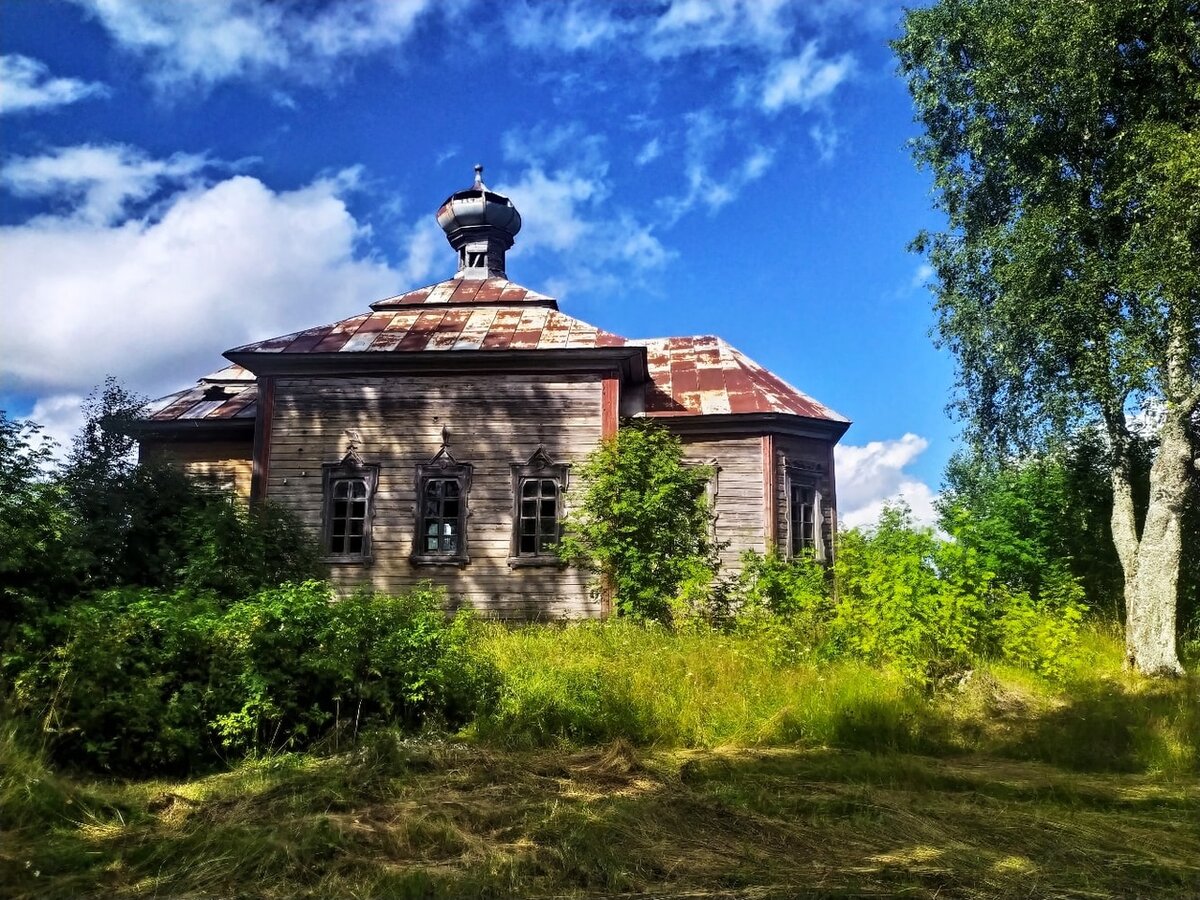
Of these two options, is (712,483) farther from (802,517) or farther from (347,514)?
(347,514)

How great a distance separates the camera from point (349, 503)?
14.7 m

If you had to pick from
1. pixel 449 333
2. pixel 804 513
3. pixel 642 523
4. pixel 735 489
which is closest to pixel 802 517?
pixel 804 513

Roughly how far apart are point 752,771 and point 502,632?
6.13 m

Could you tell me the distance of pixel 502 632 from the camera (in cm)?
1218

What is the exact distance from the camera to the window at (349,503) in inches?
572

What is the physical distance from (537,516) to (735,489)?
3.95 m

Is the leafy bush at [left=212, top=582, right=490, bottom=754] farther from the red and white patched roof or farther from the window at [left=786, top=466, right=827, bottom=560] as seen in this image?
the window at [left=786, top=466, right=827, bottom=560]

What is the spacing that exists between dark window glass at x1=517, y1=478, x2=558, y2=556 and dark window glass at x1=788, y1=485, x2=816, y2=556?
15.3ft

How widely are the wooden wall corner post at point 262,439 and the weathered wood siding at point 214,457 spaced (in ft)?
3.59

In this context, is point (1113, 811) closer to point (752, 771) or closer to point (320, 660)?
point (752, 771)

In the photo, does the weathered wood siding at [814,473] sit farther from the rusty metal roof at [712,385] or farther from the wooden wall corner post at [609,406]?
the wooden wall corner post at [609,406]

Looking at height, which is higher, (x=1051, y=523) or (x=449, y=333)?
(x=449, y=333)

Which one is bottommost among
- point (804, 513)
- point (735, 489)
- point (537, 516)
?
point (537, 516)

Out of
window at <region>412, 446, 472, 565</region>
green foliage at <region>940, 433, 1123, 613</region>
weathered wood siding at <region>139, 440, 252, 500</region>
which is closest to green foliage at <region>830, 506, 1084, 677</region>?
green foliage at <region>940, 433, 1123, 613</region>
